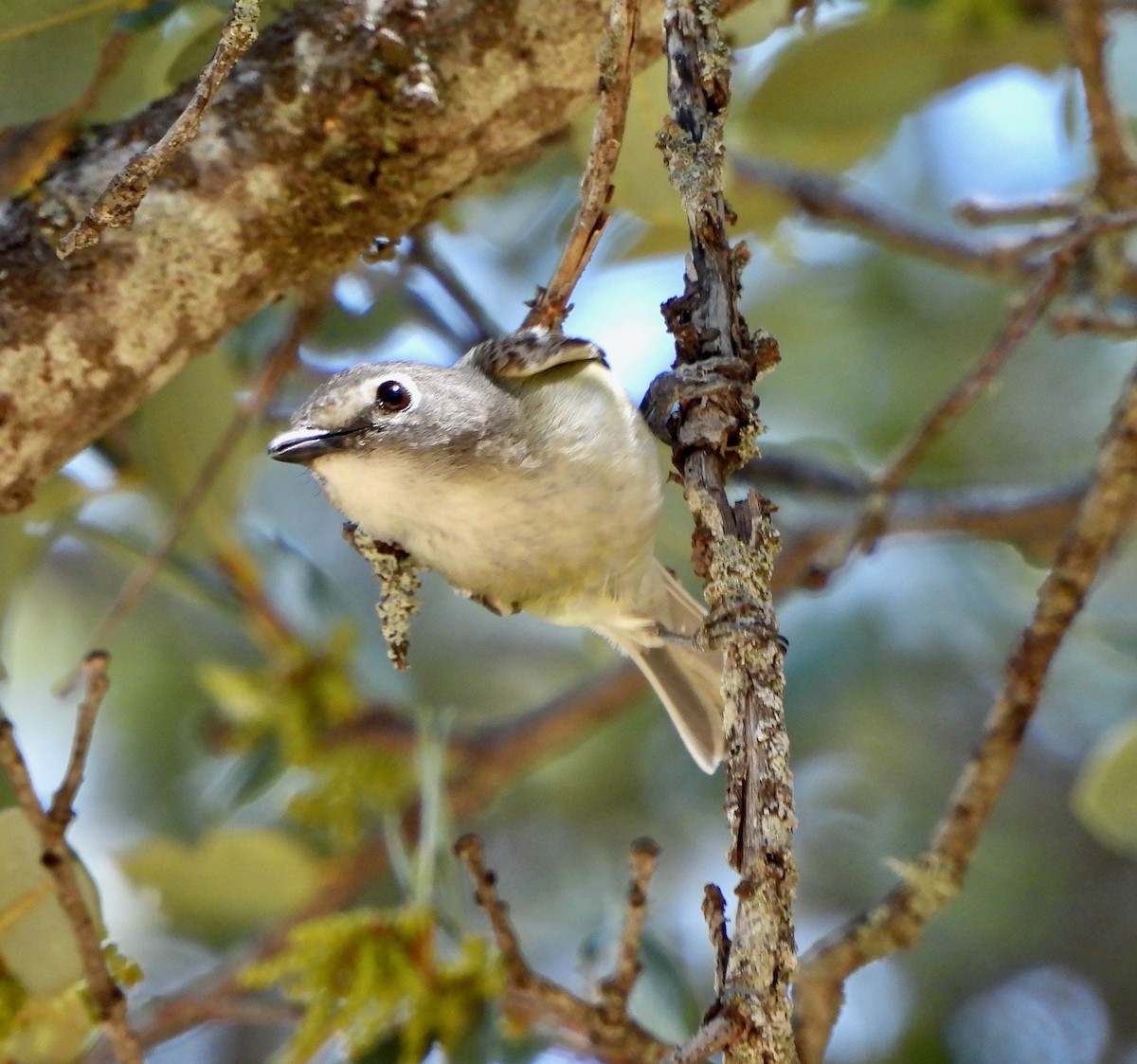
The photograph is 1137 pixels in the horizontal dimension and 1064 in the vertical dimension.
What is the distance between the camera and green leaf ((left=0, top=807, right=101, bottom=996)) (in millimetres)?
1942

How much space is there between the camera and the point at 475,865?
6.01 feet

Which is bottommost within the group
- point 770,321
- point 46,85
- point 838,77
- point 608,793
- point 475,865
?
point 475,865

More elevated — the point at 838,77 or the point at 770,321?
the point at 770,321

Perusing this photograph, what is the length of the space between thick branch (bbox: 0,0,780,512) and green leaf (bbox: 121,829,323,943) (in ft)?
5.05

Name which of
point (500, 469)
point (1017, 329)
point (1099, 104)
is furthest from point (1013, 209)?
point (500, 469)

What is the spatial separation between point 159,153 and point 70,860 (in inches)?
37.2

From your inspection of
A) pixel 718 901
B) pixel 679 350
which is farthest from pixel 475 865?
pixel 679 350

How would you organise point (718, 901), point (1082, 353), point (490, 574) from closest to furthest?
1. point (718, 901)
2. point (490, 574)
3. point (1082, 353)

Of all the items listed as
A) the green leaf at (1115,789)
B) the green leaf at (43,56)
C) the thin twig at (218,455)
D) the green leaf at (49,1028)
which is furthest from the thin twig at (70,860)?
the green leaf at (1115,789)

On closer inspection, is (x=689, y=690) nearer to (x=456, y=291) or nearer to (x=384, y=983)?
(x=384, y=983)

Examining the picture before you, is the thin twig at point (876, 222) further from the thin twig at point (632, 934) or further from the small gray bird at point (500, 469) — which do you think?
the thin twig at point (632, 934)

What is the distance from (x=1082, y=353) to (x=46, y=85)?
3744mm

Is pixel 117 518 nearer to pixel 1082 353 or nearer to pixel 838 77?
pixel 838 77

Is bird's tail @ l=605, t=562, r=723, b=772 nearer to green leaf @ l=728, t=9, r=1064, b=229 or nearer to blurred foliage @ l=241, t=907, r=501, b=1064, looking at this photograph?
blurred foliage @ l=241, t=907, r=501, b=1064
